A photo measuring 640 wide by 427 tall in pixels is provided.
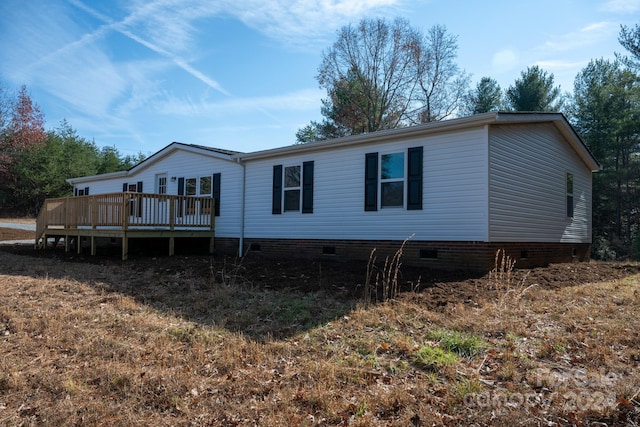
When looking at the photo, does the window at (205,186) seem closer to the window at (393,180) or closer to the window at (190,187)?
the window at (190,187)

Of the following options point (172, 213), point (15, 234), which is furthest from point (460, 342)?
point (15, 234)

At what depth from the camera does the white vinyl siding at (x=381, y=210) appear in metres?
8.90

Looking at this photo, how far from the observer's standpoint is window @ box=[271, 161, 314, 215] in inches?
461

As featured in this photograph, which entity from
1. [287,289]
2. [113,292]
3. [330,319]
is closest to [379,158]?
[287,289]

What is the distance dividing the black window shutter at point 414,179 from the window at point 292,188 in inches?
134

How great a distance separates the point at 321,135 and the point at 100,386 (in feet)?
89.7

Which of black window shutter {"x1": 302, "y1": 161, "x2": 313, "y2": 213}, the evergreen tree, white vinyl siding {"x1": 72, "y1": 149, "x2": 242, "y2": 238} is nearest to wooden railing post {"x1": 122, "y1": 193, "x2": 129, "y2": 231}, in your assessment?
white vinyl siding {"x1": 72, "y1": 149, "x2": 242, "y2": 238}

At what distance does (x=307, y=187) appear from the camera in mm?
11734

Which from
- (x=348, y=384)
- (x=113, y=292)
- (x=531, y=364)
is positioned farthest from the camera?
(x=113, y=292)

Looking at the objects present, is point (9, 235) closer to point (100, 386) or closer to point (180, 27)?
point (180, 27)

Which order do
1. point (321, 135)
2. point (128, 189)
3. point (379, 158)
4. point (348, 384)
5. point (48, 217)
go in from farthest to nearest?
point (321, 135)
point (128, 189)
point (48, 217)
point (379, 158)
point (348, 384)

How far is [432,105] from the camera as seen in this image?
1078 inches

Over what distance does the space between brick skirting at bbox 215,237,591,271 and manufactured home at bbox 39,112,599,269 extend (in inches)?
1.0

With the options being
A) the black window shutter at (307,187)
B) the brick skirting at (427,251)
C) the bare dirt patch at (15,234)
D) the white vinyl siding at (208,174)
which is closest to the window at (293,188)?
the black window shutter at (307,187)
